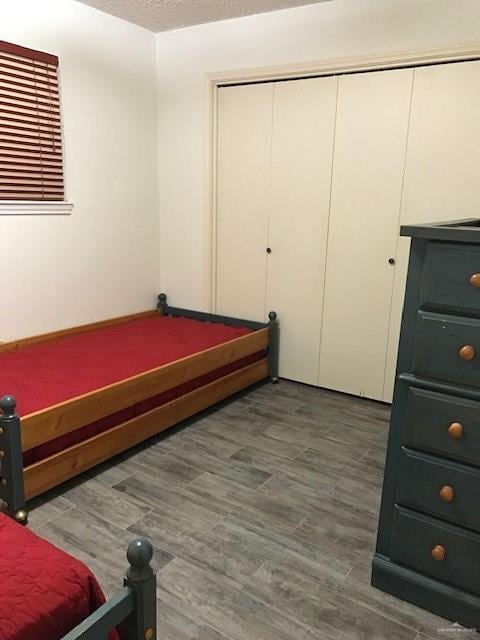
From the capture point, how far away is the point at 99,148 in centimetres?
345

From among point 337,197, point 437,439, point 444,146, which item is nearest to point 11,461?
point 437,439

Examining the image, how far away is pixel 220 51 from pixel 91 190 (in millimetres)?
1318

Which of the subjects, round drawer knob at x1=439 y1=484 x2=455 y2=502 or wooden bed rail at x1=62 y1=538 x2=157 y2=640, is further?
round drawer knob at x1=439 y1=484 x2=455 y2=502

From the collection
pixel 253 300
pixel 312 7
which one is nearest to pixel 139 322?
pixel 253 300

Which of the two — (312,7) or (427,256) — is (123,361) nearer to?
(427,256)

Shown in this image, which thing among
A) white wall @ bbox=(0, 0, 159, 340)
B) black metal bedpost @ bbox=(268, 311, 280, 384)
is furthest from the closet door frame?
white wall @ bbox=(0, 0, 159, 340)

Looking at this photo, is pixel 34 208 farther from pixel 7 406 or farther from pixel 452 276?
pixel 452 276

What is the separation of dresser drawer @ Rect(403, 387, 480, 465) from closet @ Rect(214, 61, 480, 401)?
1.64m

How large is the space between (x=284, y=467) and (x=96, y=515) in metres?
0.93

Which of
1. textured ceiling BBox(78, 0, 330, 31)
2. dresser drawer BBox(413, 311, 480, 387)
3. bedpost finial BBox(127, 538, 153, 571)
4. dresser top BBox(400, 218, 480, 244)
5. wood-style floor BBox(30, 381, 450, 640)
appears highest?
textured ceiling BBox(78, 0, 330, 31)

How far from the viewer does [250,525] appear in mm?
2059

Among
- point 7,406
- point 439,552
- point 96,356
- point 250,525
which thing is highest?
point 7,406

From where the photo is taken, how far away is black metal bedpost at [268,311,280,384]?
11.6 ft

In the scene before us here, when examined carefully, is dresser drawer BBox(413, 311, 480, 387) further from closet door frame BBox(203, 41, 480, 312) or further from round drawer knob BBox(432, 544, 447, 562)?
closet door frame BBox(203, 41, 480, 312)
